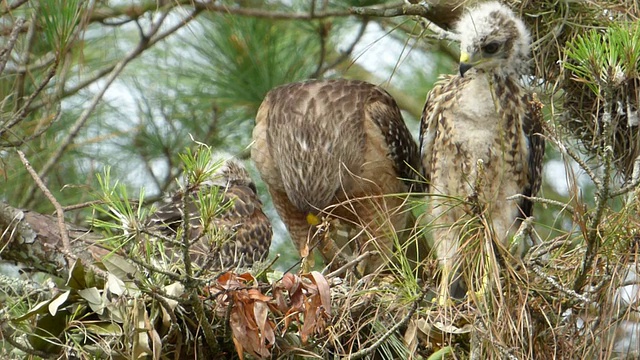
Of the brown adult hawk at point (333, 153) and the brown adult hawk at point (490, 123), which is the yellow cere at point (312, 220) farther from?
the brown adult hawk at point (490, 123)

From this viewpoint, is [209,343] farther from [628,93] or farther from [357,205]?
[628,93]

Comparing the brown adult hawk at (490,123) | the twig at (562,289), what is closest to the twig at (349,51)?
the brown adult hawk at (490,123)

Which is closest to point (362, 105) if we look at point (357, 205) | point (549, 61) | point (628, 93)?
point (357, 205)

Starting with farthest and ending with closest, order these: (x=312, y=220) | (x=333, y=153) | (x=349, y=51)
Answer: (x=349, y=51), (x=333, y=153), (x=312, y=220)

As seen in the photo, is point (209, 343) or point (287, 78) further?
point (287, 78)

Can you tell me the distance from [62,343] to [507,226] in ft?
6.66

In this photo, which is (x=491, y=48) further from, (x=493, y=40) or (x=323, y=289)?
(x=323, y=289)

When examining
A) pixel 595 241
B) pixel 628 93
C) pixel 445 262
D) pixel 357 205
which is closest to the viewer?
pixel 595 241

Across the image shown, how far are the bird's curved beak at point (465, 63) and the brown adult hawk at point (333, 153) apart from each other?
0.70 m

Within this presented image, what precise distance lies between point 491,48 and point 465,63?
7.7 inches

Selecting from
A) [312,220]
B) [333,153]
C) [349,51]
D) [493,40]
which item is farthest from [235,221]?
[493,40]

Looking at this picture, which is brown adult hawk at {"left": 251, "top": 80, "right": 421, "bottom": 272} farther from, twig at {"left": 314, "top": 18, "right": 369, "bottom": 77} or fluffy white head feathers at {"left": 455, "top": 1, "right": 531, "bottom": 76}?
fluffy white head feathers at {"left": 455, "top": 1, "right": 531, "bottom": 76}

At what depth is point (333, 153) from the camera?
16.8 feet

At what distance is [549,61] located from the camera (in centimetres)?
489
